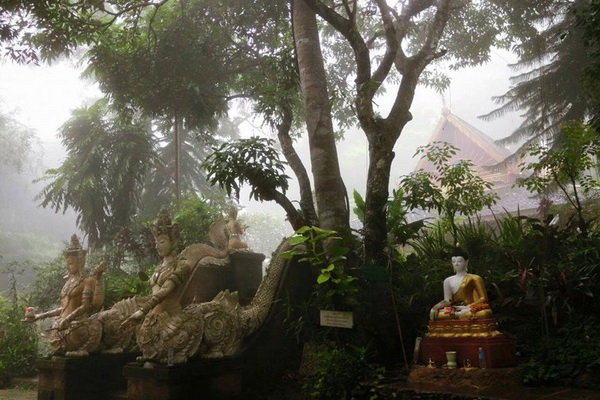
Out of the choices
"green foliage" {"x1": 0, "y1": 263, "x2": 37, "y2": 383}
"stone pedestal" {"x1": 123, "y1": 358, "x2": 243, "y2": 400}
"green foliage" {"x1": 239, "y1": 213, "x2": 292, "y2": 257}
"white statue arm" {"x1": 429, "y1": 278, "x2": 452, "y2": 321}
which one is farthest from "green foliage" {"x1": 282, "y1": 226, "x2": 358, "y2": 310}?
"green foliage" {"x1": 239, "y1": 213, "x2": 292, "y2": 257}

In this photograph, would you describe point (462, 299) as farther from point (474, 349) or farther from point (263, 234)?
point (263, 234)

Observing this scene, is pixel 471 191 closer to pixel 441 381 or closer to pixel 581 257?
pixel 581 257

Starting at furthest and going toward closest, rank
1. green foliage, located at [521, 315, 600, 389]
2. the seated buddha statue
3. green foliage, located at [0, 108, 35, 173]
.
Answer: green foliage, located at [0, 108, 35, 173], the seated buddha statue, green foliage, located at [521, 315, 600, 389]

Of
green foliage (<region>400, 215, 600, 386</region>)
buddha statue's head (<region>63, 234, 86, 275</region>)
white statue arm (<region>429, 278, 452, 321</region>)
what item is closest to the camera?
green foliage (<region>400, 215, 600, 386</region>)

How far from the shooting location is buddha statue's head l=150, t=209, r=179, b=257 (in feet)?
20.3

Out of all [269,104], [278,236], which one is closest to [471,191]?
[269,104]

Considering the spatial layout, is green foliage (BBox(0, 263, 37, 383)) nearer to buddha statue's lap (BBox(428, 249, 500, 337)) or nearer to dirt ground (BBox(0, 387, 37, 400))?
dirt ground (BBox(0, 387, 37, 400))

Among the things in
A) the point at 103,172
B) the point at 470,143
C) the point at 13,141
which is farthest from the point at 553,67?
the point at 13,141

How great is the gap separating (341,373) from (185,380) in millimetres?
1491

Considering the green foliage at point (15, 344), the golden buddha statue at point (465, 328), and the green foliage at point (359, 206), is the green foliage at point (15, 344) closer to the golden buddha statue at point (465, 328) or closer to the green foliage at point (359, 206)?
the green foliage at point (359, 206)

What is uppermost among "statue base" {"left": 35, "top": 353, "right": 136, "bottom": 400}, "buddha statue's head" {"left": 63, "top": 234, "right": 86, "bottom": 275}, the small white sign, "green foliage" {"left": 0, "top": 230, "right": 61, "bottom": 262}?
"green foliage" {"left": 0, "top": 230, "right": 61, "bottom": 262}

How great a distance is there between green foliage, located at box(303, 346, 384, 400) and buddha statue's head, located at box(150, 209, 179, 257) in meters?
2.16

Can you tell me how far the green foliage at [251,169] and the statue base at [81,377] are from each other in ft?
8.57

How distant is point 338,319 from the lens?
5.09 meters
